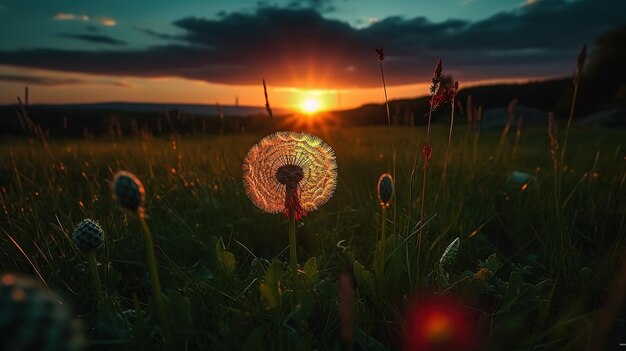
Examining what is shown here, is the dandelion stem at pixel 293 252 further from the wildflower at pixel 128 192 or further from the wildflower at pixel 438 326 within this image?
the wildflower at pixel 128 192

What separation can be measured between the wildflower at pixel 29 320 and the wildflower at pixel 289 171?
1261 millimetres

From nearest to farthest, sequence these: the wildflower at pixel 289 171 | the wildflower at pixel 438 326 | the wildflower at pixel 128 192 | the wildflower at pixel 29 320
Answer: the wildflower at pixel 29 320
the wildflower at pixel 128 192
the wildflower at pixel 438 326
the wildflower at pixel 289 171

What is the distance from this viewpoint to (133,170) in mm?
5469

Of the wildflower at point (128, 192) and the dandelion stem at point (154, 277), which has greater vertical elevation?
the wildflower at point (128, 192)

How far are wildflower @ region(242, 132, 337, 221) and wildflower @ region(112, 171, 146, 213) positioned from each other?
2.79ft

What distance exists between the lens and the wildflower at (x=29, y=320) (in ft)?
2.08

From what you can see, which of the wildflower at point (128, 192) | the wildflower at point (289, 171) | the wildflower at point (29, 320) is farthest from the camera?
the wildflower at point (289, 171)

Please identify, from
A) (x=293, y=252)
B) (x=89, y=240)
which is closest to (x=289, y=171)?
(x=293, y=252)

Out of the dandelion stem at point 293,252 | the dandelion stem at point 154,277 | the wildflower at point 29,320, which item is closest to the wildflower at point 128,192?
the dandelion stem at point 154,277

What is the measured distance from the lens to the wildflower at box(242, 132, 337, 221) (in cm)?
196

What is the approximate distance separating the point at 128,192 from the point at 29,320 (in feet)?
1.55

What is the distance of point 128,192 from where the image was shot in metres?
1.07

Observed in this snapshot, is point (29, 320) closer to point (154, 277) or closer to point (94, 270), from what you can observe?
point (154, 277)

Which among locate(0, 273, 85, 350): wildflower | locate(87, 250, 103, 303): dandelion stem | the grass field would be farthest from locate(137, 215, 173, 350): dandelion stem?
locate(87, 250, 103, 303): dandelion stem
